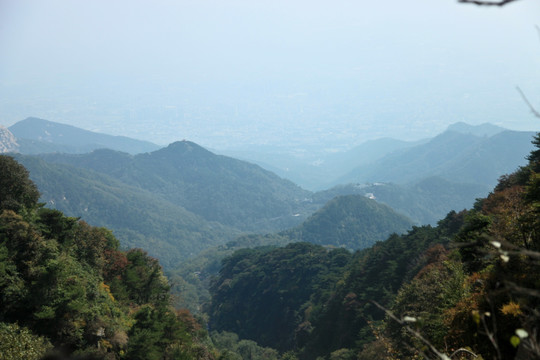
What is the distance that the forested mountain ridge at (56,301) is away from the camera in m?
22.4

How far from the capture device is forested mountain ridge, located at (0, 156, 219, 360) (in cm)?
2244

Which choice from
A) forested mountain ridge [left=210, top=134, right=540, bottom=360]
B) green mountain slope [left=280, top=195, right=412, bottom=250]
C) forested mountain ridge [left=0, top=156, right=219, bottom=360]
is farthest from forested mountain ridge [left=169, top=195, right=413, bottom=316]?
forested mountain ridge [left=0, top=156, right=219, bottom=360]

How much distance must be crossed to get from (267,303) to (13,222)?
6659 cm

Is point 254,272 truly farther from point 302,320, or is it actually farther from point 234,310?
point 302,320

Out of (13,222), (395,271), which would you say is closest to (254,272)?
(395,271)

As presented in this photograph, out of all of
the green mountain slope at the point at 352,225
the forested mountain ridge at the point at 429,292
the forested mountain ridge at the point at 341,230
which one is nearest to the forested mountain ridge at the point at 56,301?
the forested mountain ridge at the point at 429,292

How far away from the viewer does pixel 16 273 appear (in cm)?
2380

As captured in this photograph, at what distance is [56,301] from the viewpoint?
23.5 metres

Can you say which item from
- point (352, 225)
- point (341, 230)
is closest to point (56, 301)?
point (341, 230)

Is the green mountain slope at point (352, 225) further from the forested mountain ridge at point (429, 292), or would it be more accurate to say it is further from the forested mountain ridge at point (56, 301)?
the forested mountain ridge at point (56, 301)

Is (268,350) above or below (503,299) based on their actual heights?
below

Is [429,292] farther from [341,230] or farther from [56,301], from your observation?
[341,230]

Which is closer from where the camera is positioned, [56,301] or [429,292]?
[429,292]

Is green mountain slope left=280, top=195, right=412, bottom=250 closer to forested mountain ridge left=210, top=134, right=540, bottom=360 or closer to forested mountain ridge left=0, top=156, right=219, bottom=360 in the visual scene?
forested mountain ridge left=210, top=134, right=540, bottom=360
